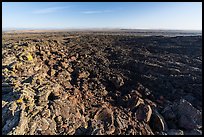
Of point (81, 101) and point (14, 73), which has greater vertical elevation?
point (14, 73)

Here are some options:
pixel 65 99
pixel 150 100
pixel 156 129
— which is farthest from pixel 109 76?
pixel 156 129

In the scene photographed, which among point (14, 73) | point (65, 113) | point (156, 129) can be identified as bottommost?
point (156, 129)

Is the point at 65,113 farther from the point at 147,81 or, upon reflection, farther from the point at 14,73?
the point at 147,81

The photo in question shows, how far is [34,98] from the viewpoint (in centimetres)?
984

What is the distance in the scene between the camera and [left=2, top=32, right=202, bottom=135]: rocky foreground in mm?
8896

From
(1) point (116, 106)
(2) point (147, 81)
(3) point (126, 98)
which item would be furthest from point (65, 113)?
(2) point (147, 81)

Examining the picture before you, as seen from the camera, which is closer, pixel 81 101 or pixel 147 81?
pixel 81 101

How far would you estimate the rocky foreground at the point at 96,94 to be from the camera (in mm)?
8896

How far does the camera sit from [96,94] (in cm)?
1237

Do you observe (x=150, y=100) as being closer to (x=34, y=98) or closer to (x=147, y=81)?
(x=147, y=81)

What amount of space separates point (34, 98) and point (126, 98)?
4.75 metres

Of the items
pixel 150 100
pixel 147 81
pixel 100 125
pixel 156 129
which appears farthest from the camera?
pixel 147 81

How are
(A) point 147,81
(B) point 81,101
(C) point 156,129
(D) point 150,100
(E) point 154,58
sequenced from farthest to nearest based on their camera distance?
(E) point 154,58 < (A) point 147,81 < (D) point 150,100 < (B) point 81,101 < (C) point 156,129

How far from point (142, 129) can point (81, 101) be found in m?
3.43
